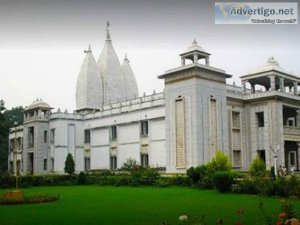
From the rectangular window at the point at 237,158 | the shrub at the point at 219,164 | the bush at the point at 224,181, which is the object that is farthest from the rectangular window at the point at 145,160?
the bush at the point at 224,181

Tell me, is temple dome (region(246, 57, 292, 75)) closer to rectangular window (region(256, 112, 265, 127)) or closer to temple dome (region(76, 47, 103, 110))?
rectangular window (region(256, 112, 265, 127))

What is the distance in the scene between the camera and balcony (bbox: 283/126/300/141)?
31453mm

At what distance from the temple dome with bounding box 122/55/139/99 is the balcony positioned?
67.5ft

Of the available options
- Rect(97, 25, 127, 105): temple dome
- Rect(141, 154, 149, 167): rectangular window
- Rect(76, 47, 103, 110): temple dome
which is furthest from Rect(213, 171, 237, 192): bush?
Rect(97, 25, 127, 105): temple dome

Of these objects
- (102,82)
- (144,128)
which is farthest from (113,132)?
(102,82)

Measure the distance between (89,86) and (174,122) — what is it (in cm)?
1788

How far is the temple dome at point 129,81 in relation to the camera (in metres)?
49.0

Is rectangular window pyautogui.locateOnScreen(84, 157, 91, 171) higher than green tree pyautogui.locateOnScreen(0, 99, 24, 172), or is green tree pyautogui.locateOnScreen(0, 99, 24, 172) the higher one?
green tree pyautogui.locateOnScreen(0, 99, 24, 172)

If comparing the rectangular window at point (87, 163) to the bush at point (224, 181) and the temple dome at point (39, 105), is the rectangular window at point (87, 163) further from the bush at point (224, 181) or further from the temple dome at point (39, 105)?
the bush at point (224, 181)

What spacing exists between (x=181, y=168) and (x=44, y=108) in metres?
20.8

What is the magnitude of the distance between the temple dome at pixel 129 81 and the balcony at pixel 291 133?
67.5 ft

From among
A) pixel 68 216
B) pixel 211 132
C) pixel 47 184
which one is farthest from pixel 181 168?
pixel 68 216

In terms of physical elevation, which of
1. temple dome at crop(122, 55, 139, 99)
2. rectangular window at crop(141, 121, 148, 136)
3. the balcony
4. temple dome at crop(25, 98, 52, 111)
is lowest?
the balcony

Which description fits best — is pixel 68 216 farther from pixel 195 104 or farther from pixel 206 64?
pixel 206 64
